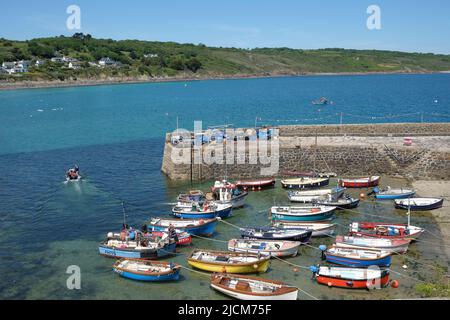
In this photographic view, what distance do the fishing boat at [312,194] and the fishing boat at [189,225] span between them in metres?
7.42

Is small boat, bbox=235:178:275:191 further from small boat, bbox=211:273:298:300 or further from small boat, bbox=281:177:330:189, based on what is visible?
small boat, bbox=211:273:298:300

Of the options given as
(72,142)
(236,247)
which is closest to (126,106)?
(72,142)

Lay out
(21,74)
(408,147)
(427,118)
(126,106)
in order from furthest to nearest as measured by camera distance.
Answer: (21,74)
(126,106)
(427,118)
(408,147)

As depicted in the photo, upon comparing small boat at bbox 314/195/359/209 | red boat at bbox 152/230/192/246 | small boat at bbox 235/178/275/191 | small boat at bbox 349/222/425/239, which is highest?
small boat at bbox 235/178/275/191

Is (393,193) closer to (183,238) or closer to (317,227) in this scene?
(317,227)

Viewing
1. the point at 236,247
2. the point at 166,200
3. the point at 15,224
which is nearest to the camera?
the point at 236,247

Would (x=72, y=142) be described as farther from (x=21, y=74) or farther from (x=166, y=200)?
(x=21, y=74)

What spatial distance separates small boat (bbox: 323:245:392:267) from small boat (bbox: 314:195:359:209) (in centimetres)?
763

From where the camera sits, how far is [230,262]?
22.3 meters

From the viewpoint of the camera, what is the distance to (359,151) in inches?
1549

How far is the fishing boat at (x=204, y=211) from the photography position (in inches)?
1169

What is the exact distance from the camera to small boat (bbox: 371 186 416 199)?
32156 mm

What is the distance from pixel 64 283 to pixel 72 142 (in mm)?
42362

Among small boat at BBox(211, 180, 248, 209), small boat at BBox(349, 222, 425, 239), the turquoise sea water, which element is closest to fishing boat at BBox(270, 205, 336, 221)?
the turquoise sea water
